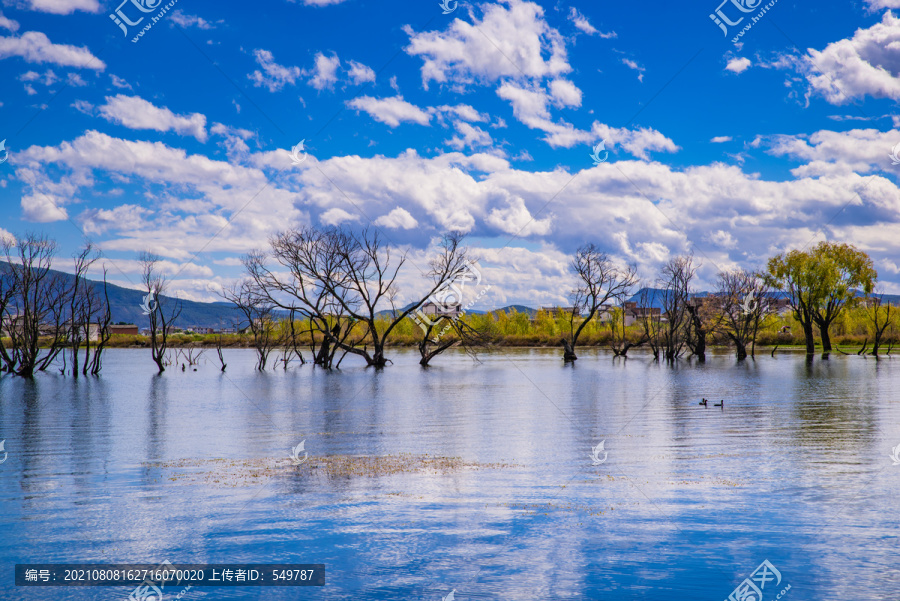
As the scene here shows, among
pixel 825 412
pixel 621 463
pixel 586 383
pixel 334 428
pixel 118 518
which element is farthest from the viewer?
pixel 586 383

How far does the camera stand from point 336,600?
7188 mm

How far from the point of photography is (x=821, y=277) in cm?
6888

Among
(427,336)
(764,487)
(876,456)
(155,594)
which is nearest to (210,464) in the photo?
(155,594)

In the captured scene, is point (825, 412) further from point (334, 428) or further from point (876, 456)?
point (334, 428)

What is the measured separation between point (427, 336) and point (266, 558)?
47.3m

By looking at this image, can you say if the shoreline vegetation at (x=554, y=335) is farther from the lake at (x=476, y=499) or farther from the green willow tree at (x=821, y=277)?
the lake at (x=476, y=499)

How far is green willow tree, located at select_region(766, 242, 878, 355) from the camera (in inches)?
2729
